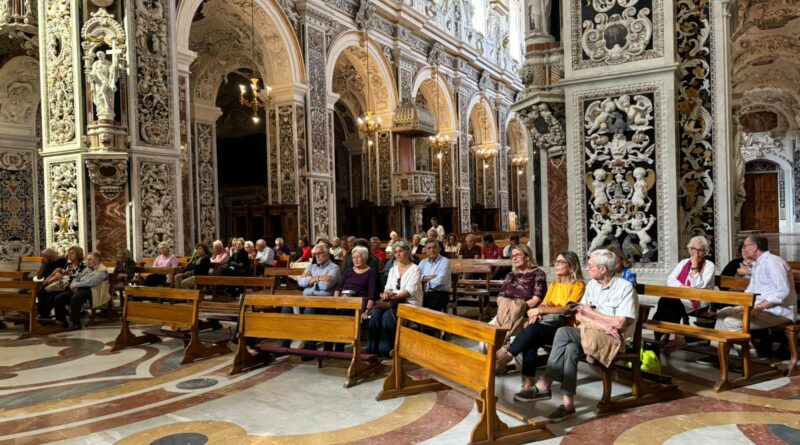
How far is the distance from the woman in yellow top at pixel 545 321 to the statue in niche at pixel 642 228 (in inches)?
102

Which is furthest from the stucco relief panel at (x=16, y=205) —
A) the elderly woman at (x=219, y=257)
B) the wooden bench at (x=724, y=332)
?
the wooden bench at (x=724, y=332)

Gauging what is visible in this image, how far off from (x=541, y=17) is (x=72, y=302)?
695cm

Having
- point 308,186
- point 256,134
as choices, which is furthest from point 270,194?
point 256,134

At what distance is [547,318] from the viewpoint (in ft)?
13.7

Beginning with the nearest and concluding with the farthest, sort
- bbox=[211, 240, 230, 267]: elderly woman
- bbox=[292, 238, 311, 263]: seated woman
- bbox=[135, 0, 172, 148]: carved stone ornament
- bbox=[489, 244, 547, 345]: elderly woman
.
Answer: bbox=[489, 244, 547, 345]: elderly woman
bbox=[211, 240, 230, 267]: elderly woman
bbox=[135, 0, 172, 148]: carved stone ornament
bbox=[292, 238, 311, 263]: seated woman

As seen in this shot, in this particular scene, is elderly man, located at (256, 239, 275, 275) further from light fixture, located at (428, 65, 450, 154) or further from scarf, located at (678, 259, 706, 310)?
light fixture, located at (428, 65, 450, 154)

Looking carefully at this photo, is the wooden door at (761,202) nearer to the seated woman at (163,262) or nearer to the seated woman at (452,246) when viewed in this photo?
the seated woman at (452,246)

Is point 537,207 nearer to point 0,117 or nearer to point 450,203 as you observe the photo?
point 0,117

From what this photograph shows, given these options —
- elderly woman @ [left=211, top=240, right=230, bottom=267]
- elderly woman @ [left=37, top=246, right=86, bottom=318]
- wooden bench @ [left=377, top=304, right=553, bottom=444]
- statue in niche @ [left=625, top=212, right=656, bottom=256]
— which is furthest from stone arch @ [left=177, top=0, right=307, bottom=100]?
wooden bench @ [left=377, top=304, right=553, bottom=444]

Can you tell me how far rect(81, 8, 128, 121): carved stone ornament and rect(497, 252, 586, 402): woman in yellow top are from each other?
320 inches

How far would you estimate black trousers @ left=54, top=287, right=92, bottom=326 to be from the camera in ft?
23.9

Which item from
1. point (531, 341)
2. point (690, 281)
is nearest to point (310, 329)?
point (531, 341)

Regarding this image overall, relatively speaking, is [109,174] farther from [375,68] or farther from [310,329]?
[375,68]

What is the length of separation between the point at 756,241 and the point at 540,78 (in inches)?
135
